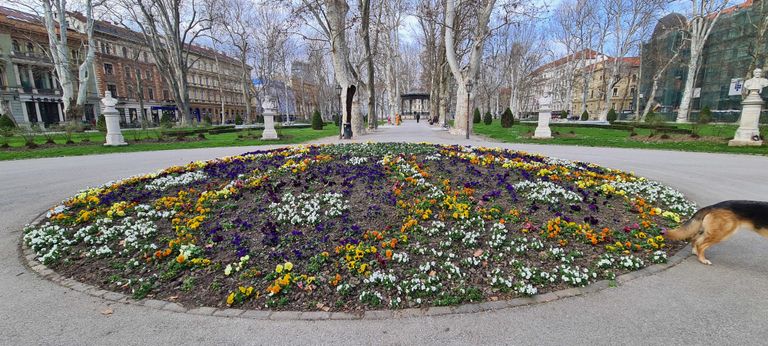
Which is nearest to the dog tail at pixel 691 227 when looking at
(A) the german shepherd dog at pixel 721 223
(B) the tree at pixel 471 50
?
(A) the german shepherd dog at pixel 721 223

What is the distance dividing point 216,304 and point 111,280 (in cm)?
129

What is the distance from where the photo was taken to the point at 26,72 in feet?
131

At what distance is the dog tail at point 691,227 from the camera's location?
352 centimetres

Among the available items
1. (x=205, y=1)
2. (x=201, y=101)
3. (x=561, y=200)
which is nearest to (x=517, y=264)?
(x=561, y=200)

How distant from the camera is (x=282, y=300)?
281 centimetres

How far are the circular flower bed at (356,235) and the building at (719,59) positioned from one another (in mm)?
37303

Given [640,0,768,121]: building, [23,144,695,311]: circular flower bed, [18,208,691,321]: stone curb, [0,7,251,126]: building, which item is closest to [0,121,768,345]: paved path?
[18,208,691,321]: stone curb

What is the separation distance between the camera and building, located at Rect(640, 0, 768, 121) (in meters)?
33.0

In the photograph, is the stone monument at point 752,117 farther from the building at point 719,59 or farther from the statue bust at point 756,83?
the building at point 719,59

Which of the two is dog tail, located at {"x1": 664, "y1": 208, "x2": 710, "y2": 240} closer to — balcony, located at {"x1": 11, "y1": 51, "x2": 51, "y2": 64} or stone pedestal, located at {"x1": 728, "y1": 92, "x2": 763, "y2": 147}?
stone pedestal, located at {"x1": 728, "y1": 92, "x2": 763, "y2": 147}

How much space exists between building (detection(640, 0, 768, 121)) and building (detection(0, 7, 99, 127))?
70375 millimetres

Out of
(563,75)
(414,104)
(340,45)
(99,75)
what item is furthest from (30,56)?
(563,75)

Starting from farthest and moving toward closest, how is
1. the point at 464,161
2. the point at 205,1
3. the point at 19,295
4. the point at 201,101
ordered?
the point at 201,101
the point at 205,1
the point at 464,161
the point at 19,295

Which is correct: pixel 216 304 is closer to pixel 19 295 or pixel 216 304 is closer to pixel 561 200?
pixel 19 295
